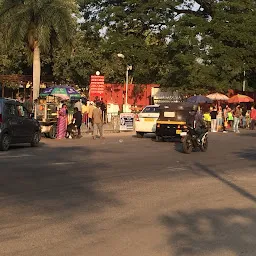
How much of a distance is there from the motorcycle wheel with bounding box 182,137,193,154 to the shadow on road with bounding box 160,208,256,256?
10386 mm

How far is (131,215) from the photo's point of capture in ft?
27.7

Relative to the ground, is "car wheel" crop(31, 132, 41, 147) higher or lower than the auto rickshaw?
lower

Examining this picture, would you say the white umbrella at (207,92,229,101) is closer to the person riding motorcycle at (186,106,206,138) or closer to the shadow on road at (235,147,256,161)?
the shadow on road at (235,147,256,161)

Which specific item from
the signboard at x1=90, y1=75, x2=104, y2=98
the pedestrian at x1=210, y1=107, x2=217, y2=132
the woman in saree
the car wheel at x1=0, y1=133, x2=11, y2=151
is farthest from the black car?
the pedestrian at x1=210, y1=107, x2=217, y2=132

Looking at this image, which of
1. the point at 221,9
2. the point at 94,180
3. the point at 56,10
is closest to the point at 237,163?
the point at 94,180

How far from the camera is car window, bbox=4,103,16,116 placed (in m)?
19.0

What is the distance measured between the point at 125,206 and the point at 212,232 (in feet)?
6.78

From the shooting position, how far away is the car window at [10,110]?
18952mm

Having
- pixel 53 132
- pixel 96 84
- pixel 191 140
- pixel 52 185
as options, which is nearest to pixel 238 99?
pixel 96 84

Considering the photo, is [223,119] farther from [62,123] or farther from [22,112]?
[22,112]

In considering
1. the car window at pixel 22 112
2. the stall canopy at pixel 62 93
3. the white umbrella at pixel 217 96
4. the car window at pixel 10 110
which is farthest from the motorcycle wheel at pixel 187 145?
the white umbrella at pixel 217 96

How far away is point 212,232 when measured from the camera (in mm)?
7457

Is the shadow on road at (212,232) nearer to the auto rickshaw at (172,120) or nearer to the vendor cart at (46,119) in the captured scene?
the auto rickshaw at (172,120)

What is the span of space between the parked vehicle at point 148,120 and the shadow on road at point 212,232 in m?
18.4
